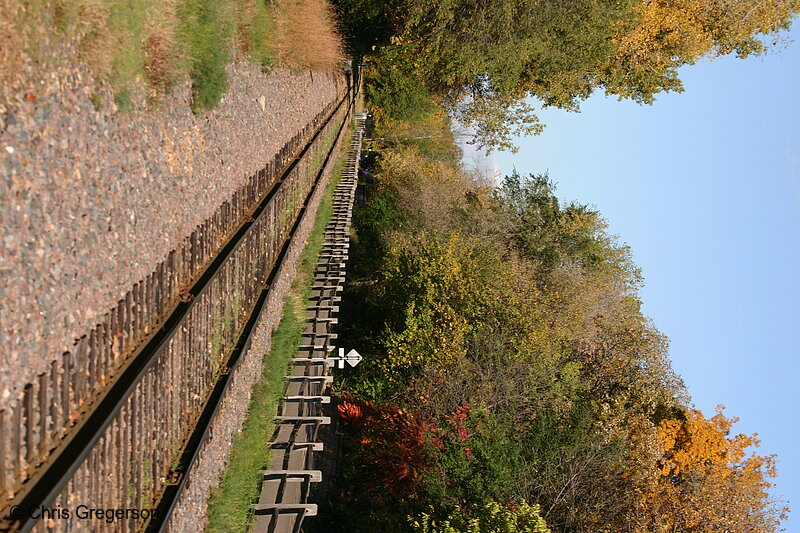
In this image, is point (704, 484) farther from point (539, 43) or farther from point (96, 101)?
point (96, 101)

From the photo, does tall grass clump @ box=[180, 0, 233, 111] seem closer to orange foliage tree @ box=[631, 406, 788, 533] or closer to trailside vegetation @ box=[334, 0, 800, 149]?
trailside vegetation @ box=[334, 0, 800, 149]

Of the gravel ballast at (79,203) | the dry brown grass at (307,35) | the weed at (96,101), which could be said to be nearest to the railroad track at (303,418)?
the gravel ballast at (79,203)

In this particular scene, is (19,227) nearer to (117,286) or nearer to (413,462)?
(117,286)

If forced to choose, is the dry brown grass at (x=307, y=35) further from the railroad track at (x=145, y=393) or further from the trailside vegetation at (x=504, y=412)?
the trailside vegetation at (x=504, y=412)

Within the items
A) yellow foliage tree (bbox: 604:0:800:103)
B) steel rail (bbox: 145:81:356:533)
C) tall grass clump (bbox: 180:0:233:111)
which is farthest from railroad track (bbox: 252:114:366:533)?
yellow foliage tree (bbox: 604:0:800:103)

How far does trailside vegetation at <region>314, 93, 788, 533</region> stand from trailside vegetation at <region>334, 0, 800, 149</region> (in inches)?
212

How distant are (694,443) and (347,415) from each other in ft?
36.8

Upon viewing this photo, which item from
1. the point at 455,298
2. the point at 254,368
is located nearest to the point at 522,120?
the point at 455,298

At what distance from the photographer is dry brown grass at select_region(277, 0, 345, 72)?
13286mm

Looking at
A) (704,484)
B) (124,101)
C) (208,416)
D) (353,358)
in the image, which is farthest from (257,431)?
(704,484)

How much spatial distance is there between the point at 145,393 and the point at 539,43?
59.1 ft

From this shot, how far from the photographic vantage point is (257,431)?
10977 millimetres

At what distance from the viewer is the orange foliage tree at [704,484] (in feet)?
58.4

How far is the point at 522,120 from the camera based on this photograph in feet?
82.0
